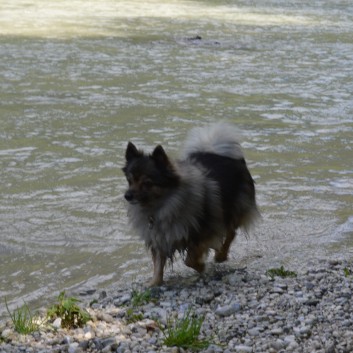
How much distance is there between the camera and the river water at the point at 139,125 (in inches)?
268

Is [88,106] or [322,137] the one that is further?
[88,106]

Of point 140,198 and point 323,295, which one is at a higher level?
point 140,198

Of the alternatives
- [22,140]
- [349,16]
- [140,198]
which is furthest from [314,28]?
[140,198]

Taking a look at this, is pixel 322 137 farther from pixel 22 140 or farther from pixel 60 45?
pixel 60 45

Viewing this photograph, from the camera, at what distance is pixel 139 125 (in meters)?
11.4

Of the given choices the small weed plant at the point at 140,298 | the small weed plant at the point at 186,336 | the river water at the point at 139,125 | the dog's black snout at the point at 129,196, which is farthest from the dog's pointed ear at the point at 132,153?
the small weed plant at the point at 186,336

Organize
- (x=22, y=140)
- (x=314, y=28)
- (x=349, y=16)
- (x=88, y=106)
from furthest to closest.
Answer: (x=349, y=16) < (x=314, y=28) < (x=88, y=106) < (x=22, y=140)

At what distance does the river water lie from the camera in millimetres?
6812

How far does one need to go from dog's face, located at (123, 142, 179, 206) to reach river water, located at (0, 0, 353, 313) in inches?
38.3

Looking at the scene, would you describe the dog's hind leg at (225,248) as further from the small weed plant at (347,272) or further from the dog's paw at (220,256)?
the small weed plant at (347,272)

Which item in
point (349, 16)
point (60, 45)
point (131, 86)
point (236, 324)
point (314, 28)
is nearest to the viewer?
point (236, 324)

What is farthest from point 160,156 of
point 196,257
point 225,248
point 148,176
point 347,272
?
point 347,272

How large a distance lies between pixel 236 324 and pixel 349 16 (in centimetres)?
2418

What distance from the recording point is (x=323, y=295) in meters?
5.17
